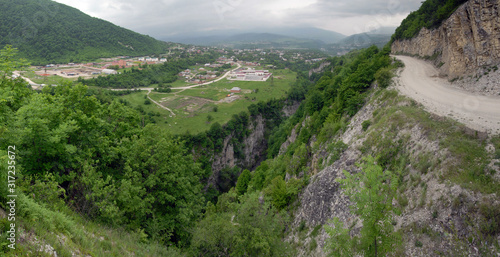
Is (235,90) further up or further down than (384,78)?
further down

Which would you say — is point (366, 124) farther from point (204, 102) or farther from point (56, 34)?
point (56, 34)

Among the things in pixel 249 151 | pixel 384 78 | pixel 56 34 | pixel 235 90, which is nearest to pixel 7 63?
pixel 384 78

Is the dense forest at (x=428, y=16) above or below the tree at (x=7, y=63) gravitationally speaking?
above

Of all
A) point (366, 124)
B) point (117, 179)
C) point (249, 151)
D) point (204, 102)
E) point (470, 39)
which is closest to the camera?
point (117, 179)

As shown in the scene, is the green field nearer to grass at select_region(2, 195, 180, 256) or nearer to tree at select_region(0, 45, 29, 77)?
tree at select_region(0, 45, 29, 77)

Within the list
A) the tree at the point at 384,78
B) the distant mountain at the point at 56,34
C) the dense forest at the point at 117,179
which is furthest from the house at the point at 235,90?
the distant mountain at the point at 56,34

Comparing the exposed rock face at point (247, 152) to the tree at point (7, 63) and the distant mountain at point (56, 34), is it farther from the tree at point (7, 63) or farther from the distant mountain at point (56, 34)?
the distant mountain at point (56, 34)

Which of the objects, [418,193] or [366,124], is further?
[366,124]
